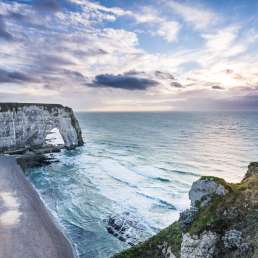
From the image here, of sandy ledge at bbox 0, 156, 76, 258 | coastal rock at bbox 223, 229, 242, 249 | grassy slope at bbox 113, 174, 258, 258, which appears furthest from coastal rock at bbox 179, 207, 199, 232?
sandy ledge at bbox 0, 156, 76, 258

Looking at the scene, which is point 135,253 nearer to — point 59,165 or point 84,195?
point 84,195

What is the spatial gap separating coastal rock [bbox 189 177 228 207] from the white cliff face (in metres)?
50.7

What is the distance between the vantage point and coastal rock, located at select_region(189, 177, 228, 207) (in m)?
15.2

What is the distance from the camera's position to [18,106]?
61.5 meters

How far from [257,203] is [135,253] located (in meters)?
7.80

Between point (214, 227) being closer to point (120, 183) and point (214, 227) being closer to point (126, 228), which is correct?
point (126, 228)

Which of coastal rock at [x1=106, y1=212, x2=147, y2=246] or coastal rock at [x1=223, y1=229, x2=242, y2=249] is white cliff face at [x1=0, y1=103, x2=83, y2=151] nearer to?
coastal rock at [x1=106, y1=212, x2=147, y2=246]

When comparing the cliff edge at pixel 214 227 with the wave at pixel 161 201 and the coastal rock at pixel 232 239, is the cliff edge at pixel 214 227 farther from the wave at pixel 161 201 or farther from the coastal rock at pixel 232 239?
the wave at pixel 161 201

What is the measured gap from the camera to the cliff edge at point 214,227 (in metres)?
13.3

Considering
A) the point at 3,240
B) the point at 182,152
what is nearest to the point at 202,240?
the point at 3,240

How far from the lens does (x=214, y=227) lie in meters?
13.7

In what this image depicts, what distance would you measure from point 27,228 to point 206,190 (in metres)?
18.8

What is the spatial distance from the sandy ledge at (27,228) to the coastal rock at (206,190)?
44.5ft

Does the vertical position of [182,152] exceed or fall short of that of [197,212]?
it falls short
